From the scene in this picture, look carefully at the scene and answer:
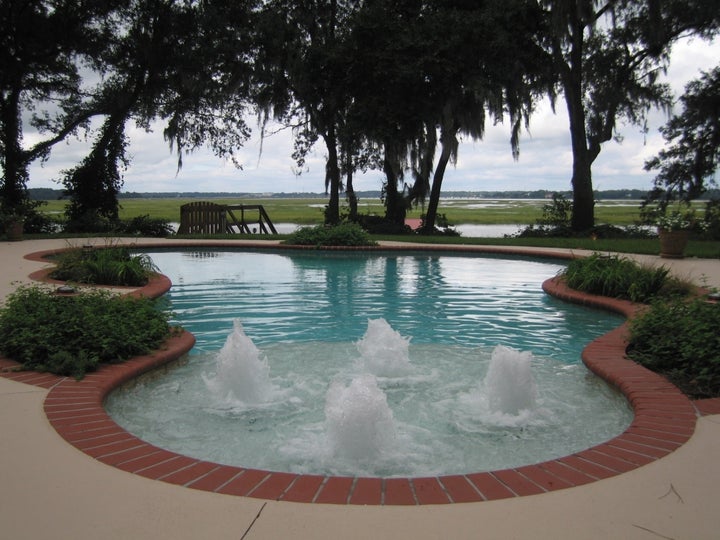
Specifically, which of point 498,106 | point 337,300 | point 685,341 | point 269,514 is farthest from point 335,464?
point 498,106

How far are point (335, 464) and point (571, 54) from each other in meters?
17.8

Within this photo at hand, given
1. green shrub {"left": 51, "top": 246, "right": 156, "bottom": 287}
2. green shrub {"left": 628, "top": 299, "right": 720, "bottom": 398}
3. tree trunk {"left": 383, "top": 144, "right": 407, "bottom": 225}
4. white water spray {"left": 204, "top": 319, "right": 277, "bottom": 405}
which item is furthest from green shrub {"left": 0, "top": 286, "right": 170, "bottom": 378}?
tree trunk {"left": 383, "top": 144, "right": 407, "bottom": 225}

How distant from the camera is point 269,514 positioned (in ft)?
7.64

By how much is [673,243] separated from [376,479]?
1098cm

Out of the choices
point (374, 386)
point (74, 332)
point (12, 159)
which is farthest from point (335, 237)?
point (374, 386)

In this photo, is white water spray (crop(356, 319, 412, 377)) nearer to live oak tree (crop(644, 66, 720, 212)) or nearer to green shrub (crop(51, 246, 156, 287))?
green shrub (crop(51, 246, 156, 287))

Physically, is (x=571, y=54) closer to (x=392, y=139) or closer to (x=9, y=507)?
(x=392, y=139)

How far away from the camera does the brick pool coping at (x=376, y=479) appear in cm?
251

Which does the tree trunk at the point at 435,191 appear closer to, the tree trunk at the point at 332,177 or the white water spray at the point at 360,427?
the tree trunk at the point at 332,177

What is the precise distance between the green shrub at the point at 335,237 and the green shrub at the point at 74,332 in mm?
9510

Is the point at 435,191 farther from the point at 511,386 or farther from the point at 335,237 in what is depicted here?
the point at 511,386

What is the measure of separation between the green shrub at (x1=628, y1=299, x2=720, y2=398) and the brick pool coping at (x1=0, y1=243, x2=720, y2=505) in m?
0.19

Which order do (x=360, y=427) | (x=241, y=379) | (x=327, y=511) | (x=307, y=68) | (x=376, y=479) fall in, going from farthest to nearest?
(x=307, y=68) → (x=241, y=379) → (x=360, y=427) → (x=376, y=479) → (x=327, y=511)

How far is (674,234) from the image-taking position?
11.7m
